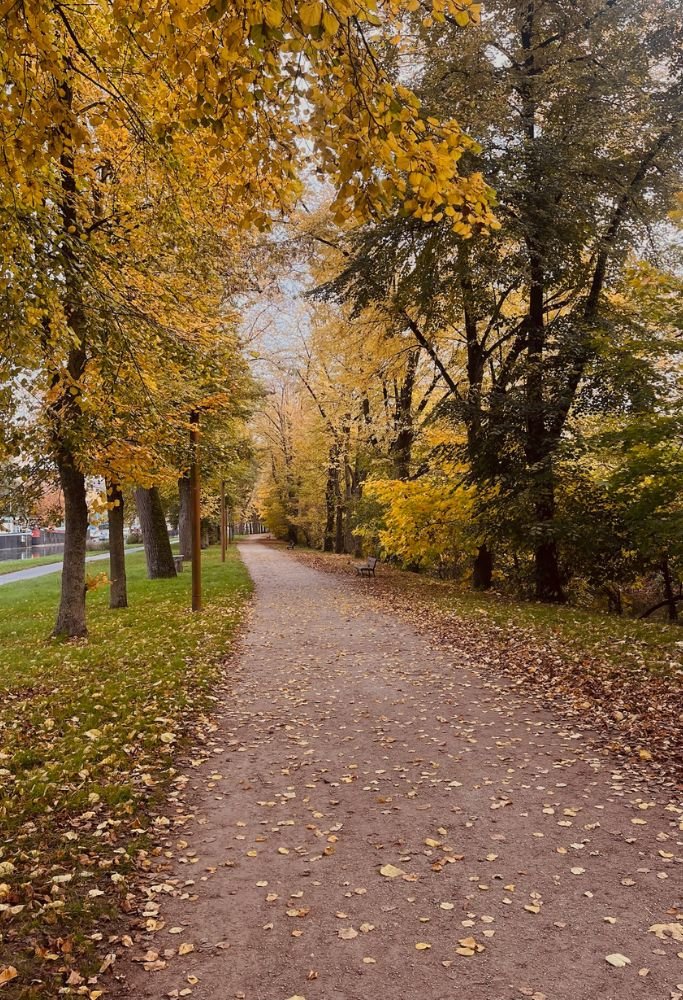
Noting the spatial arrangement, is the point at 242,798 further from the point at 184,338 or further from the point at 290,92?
the point at 184,338

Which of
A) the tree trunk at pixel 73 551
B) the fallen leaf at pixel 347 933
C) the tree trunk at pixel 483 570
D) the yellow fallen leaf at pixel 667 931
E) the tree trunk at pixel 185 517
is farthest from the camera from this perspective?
the tree trunk at pixel 185 517

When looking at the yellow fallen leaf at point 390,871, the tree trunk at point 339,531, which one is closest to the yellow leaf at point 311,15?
the yellow fallen leaf at point 390,871

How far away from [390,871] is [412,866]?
0.48 feet

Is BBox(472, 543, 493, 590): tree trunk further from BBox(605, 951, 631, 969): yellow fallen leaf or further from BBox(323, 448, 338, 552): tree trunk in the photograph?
BBox(605, 951, 631, 969): yellow fallen leaf

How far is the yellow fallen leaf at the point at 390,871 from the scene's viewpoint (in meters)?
3.77

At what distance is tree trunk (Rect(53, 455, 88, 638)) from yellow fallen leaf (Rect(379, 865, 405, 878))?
24.5 feet

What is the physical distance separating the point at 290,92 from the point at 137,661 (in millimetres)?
7304

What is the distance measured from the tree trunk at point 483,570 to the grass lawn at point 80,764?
714 centimetres

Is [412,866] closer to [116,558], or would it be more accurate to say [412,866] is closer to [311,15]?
[311,15]

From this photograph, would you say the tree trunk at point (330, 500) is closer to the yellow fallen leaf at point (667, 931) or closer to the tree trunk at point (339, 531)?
the tree trunk at point (339, 531)

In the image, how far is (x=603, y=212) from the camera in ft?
38.2

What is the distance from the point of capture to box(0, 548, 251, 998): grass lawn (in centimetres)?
329

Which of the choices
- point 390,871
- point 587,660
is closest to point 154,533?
point 587,660

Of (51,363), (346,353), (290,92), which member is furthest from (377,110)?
(346,353)
